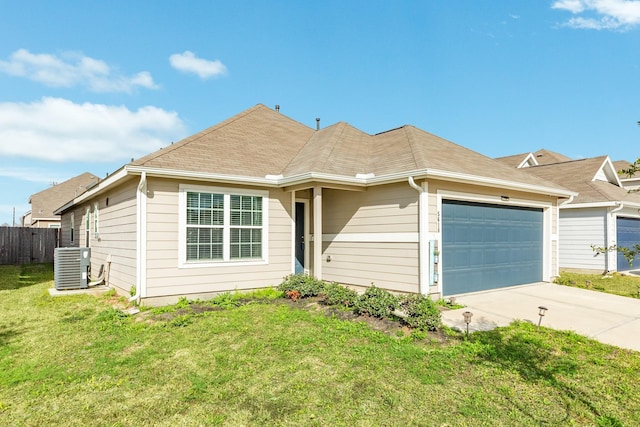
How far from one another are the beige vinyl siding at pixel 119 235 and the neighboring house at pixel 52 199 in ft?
67.1

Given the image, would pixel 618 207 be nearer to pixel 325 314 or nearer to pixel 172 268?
pixel 325 314

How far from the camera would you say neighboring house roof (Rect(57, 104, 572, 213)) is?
7.79m

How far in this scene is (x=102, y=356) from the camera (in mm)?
4727

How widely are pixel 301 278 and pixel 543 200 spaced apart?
7.89 metres

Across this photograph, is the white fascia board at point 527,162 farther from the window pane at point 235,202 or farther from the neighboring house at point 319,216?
the window pane at point 235,202

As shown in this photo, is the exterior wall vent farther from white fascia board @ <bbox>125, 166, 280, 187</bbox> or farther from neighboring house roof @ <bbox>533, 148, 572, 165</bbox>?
neighboring house roof @ <bbox>533, 148, 572, 165</bbox>

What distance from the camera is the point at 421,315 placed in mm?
5664

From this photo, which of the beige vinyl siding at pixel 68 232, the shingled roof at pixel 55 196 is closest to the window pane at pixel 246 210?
the beige vinyl siding at pixel 68 232

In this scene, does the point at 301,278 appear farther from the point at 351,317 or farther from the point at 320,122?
the point at 320,122

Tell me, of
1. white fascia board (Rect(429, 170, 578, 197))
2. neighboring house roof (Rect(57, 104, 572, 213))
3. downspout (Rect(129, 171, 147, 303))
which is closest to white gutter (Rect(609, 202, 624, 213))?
white fascia board (Rect(429, 170, 578, 197))

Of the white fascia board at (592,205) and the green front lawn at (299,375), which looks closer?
the green front lawn at (299,375)

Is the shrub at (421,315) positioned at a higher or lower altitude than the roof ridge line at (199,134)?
lower

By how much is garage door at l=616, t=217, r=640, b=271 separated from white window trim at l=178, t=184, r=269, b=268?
13589 millimetres

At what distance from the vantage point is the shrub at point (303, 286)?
778cm
